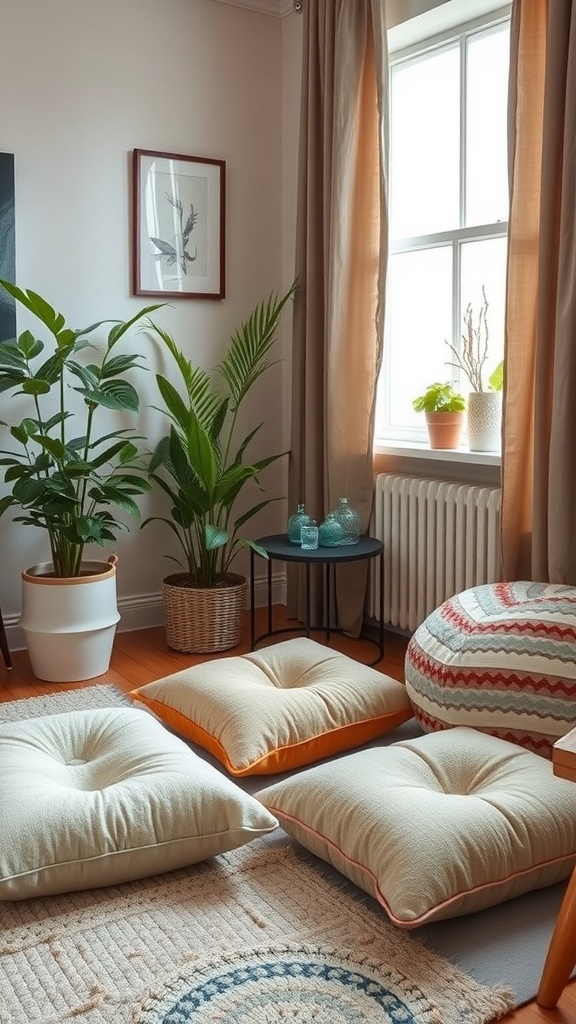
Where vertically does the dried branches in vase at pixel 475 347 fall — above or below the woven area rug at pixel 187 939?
above

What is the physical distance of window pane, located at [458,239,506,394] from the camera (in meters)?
3.42

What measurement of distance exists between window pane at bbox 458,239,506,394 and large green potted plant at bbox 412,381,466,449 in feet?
0.43

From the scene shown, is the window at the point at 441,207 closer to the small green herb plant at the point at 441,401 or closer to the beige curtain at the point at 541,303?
the small green herb plant at the point at 441,401

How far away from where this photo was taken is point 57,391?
3.65m

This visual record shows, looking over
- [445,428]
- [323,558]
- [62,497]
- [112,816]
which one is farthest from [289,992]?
[445,428]

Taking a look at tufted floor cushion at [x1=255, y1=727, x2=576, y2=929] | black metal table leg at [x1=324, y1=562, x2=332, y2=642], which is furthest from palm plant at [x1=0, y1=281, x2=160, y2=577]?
tufted floor cushion at [x1=255, y1=727, x2=576, y2=929]

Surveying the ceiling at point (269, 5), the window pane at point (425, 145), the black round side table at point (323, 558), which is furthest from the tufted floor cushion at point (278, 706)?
the ceiling at point (269, 5)

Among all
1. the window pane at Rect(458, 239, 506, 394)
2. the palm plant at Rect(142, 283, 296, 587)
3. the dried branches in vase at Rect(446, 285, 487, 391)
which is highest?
the window pane at Rect(458, 239, 506, 394)

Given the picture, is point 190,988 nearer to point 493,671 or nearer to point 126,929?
point 126,929

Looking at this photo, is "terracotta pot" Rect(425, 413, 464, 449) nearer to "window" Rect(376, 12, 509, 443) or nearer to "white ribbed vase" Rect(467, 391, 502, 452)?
"white ribbed vase" Rect(467, 391, 502, 452)

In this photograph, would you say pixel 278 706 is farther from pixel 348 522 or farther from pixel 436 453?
pixel 436 453

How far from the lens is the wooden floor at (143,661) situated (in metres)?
3.31

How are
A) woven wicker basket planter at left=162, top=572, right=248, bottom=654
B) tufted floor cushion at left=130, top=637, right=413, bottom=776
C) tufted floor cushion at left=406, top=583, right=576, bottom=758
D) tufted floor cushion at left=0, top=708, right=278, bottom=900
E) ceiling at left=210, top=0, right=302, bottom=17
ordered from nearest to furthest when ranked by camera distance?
tufted floor cushion at left=0, top=708, right=278, bottom=900, tufted floor cushion at left=406, top=583, right=576, bottom=758, tufted floor cushion at left=130, top=637, right=413, bottom=776, woven wicker basket planter at left=162, top=572, right=248, bottom=654, ceiling at left=210, top=0, right=302, bottom=17

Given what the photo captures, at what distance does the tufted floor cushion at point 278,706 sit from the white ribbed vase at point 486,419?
95cm
